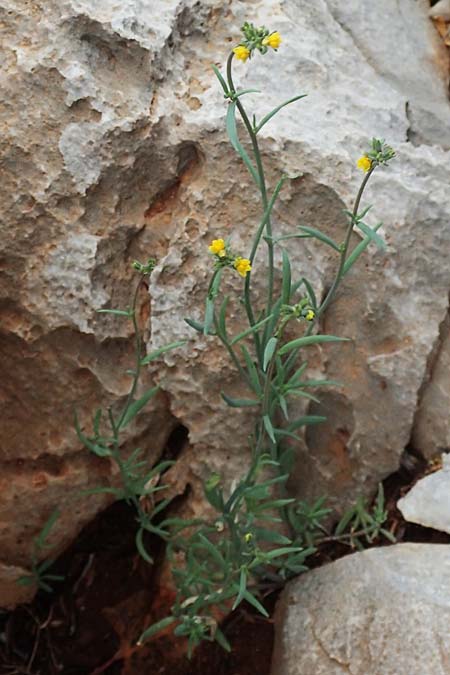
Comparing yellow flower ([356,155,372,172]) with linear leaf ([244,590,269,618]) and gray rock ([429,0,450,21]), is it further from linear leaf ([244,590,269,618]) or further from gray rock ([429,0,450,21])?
gray rock ([429,0,450,21])

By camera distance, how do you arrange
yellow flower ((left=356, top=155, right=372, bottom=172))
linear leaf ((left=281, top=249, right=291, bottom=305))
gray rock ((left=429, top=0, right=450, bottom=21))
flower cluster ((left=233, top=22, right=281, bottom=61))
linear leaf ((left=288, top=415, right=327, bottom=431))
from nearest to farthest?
flower cluster ((left=233, top=22, right=281, bottom=61)), yellow flower ((left=356, top=155, right=372, bottom=172)), linear leaf ((left=281, top=249, right=291, bottom=305)), linear leaf ((left=288, top=415, right=327, bottom=431)), gray rock ((left=429, top=0, right=450, bottom=21))

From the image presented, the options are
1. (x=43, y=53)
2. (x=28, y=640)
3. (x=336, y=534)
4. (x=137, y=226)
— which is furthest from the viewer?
(x=28, y=640)

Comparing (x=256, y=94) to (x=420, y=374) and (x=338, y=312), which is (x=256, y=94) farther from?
(x=420, y=374)

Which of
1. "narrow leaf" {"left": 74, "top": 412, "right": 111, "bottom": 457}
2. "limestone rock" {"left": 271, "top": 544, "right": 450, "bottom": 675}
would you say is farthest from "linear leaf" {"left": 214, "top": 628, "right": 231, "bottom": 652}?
"narrow leaf" {"left": 74, "top": 412, "right": 111, "bottom": 457}

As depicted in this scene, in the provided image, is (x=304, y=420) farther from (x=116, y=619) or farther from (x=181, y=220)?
(x=116, y=619)

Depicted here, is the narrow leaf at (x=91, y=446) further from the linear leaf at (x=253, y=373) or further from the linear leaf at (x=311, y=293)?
the linear leaf at (x=311, y=293)

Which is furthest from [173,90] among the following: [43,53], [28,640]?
[28,640]
